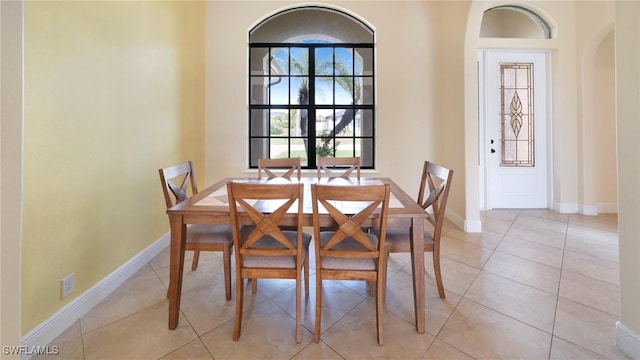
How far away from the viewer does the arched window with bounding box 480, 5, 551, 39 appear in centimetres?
391

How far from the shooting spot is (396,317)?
5.33 feet

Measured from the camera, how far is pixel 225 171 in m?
3.77

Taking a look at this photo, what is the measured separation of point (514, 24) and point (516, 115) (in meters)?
1.39

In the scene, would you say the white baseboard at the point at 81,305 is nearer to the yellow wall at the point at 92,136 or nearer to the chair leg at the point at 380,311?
the yellow wall at the point at 92,136

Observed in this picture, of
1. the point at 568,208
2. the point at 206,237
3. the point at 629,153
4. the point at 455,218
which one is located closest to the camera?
the point at 629,153

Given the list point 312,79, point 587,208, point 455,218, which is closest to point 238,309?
point 455,218

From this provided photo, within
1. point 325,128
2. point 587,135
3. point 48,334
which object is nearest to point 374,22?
point 325,128

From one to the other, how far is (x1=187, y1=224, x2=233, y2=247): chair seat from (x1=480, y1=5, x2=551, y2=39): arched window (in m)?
4.62

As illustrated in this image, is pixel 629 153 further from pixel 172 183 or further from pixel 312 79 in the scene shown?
pixel 312 79

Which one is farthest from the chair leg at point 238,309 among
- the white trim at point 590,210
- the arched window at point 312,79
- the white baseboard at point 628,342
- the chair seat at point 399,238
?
the white trim at point 590,210

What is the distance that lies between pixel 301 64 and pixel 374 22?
1197mm

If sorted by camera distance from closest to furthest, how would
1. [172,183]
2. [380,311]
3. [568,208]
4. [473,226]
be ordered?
1. [380,311]
2. [172,183]
3. [473,226]
4. [568,208]

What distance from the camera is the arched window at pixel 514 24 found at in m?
3.91

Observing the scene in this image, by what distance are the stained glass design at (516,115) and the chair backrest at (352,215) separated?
3.72 m
